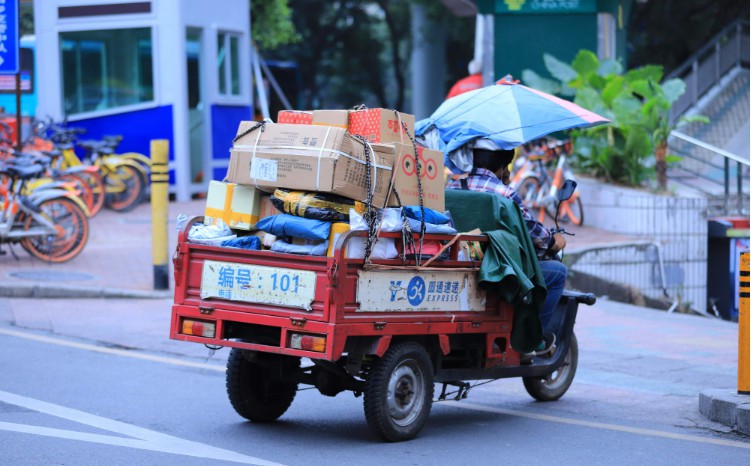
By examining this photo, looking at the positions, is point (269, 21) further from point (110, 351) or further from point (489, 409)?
point (489, 409)

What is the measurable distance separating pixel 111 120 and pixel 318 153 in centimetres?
1412

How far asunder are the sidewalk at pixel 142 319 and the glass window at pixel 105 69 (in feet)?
17.9

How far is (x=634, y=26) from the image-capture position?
2606cm

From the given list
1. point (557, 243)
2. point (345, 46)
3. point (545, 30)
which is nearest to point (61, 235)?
point (557, 243)

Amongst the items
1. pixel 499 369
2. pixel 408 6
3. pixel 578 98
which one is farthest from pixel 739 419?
pixel 408 6

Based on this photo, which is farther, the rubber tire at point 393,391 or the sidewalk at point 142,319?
the sidewalk at point 142,319

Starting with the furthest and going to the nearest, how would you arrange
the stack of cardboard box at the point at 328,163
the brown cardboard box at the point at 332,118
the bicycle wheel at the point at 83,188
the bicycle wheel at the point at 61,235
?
the bicycle wheel at the point at 83,188, the bicycle wheel at the point at 61,235, the brown cardboard box at the point at 332,118, the stack of cardboard box at the point at 328,163

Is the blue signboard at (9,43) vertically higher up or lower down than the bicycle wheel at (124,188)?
higher up

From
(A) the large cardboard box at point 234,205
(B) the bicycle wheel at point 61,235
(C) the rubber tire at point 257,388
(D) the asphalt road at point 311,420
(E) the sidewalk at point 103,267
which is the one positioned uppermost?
(A) the large cardboard box at point 234,205

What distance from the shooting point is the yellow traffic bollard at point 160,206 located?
1204cm

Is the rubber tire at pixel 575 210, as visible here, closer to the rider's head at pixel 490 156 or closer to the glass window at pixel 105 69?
the glass window at pixel 105 69

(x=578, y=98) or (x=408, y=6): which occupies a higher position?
(x=408, y=6)

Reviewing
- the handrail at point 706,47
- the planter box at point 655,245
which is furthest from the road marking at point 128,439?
the handrail at point 706,47

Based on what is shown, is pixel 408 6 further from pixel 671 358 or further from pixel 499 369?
pixel 499 369
